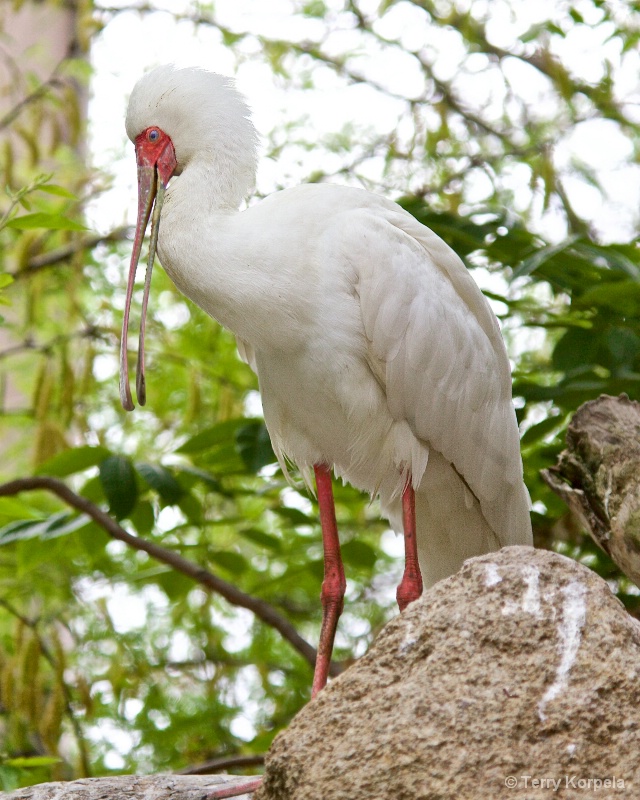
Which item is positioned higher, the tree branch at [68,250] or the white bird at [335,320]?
the tree branch at [68,250]

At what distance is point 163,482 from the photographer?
4.73 metres

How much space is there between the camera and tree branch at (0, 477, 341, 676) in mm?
4512

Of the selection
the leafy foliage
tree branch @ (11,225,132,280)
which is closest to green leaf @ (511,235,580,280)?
the leafy foliage

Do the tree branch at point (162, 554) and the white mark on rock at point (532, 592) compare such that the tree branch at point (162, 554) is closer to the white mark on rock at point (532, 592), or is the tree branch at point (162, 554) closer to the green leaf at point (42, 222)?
the green leaf at point (42, 222)

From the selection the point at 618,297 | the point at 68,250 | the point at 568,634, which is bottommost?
the point at 568,634

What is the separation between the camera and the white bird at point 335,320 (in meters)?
3.92

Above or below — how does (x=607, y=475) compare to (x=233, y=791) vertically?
above

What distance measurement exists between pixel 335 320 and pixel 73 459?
1.45 metres

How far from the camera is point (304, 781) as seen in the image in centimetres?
247

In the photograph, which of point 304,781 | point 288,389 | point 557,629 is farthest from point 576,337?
point 304,781

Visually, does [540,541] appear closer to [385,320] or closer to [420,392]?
[420,392]

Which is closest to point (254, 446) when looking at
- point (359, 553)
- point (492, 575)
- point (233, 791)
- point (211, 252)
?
point (359, 553)

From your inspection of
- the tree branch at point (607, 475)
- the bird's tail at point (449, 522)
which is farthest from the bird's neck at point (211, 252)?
the tree branch at point (607, 475)

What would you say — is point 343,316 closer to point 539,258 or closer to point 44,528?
point 539,258
